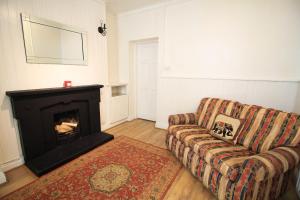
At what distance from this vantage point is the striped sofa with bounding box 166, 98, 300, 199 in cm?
123

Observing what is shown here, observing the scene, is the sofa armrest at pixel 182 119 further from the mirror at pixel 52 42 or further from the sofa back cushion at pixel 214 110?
the mirror at pixel 52 42

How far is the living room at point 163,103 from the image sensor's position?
159 cm

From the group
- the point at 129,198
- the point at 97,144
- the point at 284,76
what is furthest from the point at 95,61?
the point at 284,76

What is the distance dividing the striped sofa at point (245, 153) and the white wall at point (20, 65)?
2064mm

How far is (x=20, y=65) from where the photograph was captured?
196 cm

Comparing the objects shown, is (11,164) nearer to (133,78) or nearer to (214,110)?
(133,78)

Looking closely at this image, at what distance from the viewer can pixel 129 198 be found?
1548mm

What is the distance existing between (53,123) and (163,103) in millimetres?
2126

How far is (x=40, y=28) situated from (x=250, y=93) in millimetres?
3363

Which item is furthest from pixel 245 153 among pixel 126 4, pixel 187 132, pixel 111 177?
pixel 126 4

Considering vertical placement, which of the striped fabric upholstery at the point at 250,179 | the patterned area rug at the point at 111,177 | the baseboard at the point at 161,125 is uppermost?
the striped fabric upholstery at the point at 250,179

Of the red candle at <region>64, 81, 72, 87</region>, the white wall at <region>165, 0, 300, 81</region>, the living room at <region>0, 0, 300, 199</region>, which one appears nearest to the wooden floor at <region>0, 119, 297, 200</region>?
the living room at <region>0, 0, 300, 199</region>

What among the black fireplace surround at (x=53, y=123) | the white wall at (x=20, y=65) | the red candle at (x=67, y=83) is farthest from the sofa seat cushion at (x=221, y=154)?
the white wall at (x=20, y=65)

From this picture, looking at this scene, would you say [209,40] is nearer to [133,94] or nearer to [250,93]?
[250,93]
